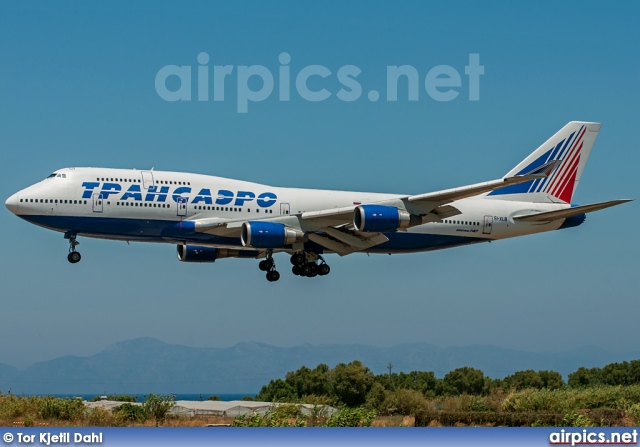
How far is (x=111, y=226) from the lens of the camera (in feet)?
168

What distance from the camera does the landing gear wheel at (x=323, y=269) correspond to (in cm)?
5728

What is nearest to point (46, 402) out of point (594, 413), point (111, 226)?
point (111, 226)

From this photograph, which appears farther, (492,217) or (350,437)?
(492,217)

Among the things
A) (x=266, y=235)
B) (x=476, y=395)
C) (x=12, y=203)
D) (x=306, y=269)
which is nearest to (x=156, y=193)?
(x=266, y=235)

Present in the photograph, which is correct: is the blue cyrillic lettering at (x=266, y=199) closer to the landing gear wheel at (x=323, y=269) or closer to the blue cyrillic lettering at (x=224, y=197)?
the blue cyrillic lettering at (x=224, y=197)

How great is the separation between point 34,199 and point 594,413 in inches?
1117

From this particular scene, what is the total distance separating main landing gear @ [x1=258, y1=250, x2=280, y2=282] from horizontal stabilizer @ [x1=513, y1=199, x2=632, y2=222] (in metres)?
14.3

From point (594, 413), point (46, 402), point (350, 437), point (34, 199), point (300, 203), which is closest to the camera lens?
point (350, 437)

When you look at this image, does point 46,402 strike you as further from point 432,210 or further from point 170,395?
point 432,210

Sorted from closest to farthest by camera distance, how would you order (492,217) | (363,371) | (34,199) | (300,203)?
1. (34,199)
2. (300,203)
3. (492,217)
4. (363,371)

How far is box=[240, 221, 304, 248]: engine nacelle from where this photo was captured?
51656mm

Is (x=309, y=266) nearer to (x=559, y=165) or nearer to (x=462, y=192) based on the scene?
(x=462, y=192)

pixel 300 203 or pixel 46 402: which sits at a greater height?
pixel 300 203

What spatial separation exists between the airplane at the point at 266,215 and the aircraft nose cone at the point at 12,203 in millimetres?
50
